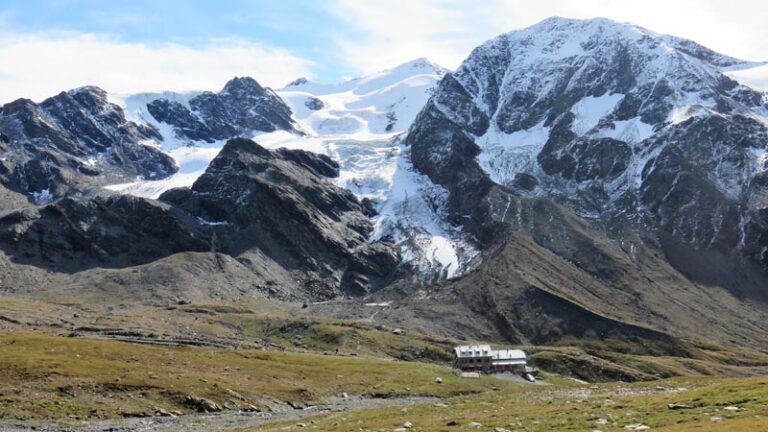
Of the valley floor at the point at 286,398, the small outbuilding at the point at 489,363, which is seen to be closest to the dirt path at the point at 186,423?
the valley floor at the point at 286,398

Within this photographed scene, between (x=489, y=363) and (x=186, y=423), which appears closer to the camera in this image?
(x=186, y=423)

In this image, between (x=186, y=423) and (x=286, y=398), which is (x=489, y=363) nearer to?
(x=286, y=398)

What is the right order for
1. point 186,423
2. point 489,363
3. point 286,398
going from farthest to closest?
point 489,363 < point 286,398 < point 186,423

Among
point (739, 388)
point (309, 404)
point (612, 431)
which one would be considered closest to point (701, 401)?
point (739, 388)

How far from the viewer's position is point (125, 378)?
102500 millimetres

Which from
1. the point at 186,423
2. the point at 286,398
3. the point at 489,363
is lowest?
the point at 489,363

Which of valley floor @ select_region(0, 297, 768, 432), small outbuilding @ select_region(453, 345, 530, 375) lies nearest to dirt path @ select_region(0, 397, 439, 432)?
valley floor @ select_region(0, 297, 768, 432)

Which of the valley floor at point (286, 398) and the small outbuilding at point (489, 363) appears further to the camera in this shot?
the small outbuilding at point (489, 363)

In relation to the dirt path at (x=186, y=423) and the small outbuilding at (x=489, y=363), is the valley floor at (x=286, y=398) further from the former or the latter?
the small outbuilding at (x=489, y=363)

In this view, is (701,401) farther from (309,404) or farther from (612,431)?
(309,404)

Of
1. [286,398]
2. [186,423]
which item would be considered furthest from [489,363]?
[186,423]

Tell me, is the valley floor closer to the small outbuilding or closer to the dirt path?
the dirt path

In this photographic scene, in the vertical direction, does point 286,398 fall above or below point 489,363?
above

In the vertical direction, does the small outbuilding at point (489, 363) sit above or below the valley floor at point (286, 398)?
below
